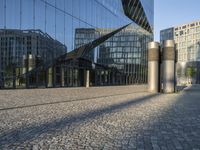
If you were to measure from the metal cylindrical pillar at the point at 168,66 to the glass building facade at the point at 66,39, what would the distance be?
12.3 meters

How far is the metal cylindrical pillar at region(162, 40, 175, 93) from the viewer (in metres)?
25.6

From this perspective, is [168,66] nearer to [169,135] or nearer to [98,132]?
[169,135]

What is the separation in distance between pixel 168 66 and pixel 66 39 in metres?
15.4

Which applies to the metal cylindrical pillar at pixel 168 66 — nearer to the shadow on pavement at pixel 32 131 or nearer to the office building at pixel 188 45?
the shadow on pavement at pixel 32 131

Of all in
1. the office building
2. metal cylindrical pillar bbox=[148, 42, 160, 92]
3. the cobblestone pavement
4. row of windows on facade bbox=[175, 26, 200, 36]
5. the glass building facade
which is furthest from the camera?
row of windows on facade bbox=[175, 26, 200, 36]

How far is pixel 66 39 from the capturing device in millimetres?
37969

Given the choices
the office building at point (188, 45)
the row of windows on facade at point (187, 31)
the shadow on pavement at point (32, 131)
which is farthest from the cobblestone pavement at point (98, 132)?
the row of windows on facade at point (187, 31)

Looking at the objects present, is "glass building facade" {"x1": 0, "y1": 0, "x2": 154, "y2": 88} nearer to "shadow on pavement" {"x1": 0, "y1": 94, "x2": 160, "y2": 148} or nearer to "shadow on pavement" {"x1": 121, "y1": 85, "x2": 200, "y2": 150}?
"shadow on pavement" {"x1": 0, "y1": 94, "x2": 160, "y2": 148}

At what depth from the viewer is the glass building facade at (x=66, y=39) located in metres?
29.4

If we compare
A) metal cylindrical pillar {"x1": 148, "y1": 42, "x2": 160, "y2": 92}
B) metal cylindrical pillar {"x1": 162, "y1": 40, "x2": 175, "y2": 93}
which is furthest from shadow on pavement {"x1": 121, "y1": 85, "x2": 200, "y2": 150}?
metal cylindrical pillar {"x1": 148, "y1": 42, "x2": 160, "y2": 92}

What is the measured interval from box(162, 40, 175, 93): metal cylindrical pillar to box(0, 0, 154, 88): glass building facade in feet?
40.4

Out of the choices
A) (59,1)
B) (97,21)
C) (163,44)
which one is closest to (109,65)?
(97,21)

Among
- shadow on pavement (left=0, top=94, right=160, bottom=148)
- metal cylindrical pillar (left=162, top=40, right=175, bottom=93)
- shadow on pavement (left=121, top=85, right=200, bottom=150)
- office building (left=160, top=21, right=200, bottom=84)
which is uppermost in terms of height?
office building (left=160, top=21, right=200, bottom=84)

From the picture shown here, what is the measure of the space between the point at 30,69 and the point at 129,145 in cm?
2671
